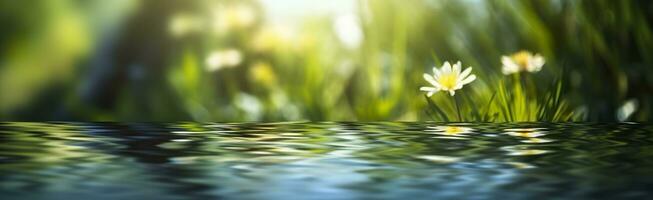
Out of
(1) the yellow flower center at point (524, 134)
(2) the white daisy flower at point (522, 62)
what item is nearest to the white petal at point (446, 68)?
(2) the white daisy flower at point (522, 62)

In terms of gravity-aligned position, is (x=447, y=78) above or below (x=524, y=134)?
above

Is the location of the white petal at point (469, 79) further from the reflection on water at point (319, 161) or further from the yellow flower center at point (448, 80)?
the reflection on water at point (319, 161)

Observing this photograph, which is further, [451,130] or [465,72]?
[465,72]

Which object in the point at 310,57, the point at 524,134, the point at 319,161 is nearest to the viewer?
the point at 319,161

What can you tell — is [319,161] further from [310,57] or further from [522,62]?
[522,62]

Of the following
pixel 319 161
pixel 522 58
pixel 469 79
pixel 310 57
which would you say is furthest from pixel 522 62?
pixel 319 161

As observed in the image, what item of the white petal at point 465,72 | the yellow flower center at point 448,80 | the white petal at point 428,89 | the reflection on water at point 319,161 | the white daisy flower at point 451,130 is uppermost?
the white petal at point 465,72

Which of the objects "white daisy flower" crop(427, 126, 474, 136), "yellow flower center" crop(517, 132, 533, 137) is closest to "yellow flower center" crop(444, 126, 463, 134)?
"white daisy flower" crop(427, 126, 474, 136)
